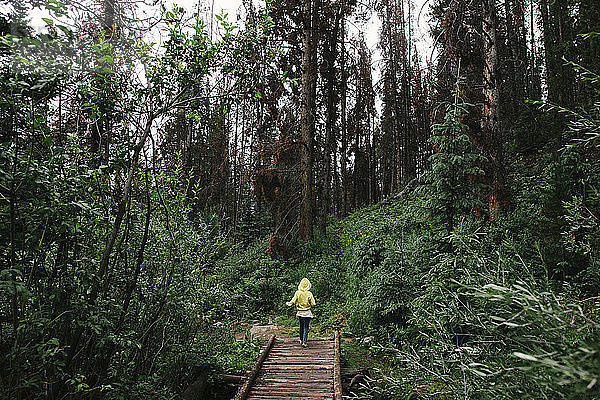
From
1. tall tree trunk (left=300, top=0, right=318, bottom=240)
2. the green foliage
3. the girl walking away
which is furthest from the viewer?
tall tree trunk (left=300, top=0, right=318, bottom=240)

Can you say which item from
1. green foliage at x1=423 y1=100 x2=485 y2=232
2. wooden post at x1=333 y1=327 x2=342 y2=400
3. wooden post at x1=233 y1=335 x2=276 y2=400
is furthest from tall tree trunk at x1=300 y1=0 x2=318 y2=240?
green foliage at x1=423 y1=100 x2=485 y2=232

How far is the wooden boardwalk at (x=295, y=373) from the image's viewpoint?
17.4ft

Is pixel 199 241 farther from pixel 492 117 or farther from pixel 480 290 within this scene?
pixel 492 117

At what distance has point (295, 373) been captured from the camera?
605cm

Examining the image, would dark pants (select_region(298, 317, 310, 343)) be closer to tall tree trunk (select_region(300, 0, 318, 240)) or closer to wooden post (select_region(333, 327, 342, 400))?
wooden post (select_region(333, 327, 342, 400))

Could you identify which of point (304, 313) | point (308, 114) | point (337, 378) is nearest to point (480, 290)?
point (337, 378)

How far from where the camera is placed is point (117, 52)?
3393 mm

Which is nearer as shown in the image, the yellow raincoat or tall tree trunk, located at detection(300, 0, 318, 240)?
the yellow raincoat

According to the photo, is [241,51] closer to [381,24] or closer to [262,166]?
[262,166]

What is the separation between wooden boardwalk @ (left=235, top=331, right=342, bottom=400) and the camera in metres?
5.31

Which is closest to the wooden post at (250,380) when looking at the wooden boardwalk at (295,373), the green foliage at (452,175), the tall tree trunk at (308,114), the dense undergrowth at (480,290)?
→ the wooden boardwalk at (295,373)

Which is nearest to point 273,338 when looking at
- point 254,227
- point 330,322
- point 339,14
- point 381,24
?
Answer: point 330,322

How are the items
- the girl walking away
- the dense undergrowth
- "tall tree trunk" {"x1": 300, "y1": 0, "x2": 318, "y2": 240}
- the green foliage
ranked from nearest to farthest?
the dense undergrowth → the green foliage → the girl walking away → "tall tree trunk" {"x1": 300, "y1": 0, "x2": 318, "y2": 240}

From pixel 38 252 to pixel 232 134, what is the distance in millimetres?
19736
